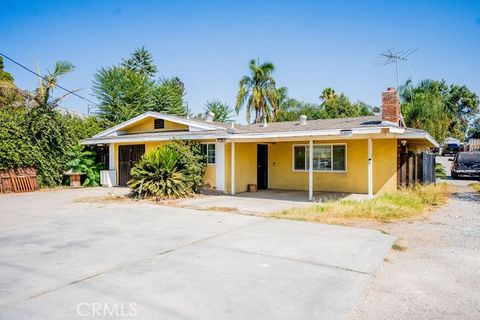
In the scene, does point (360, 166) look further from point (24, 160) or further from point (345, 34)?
point (24, 160)

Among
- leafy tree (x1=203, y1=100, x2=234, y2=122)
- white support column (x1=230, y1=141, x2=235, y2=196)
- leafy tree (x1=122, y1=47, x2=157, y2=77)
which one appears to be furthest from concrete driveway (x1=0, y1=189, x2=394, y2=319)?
leafy tree (x1=122, y1=47, x2=157, y2=77)

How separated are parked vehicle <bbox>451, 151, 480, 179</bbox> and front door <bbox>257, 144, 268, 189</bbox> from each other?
15.2 m

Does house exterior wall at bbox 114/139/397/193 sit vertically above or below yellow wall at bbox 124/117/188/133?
below

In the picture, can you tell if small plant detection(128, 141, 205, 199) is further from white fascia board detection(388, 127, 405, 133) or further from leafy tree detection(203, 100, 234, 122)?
leafy tree detection(203, 100, 234, 122)

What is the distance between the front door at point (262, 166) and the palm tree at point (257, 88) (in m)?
14.4

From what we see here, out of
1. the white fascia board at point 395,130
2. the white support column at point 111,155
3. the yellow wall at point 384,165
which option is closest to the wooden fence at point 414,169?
the yellow wall at point 384,165

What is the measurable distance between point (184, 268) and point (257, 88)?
26.8 meters

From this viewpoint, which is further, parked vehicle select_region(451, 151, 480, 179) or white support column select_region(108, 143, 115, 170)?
parked vehicle select_region(451, 151, 480, 179)

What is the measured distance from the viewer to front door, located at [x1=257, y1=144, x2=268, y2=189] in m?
15.7

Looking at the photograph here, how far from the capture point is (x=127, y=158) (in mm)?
17188

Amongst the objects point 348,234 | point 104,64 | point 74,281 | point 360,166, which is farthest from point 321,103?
point 74,281

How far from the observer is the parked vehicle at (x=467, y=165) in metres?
21.8

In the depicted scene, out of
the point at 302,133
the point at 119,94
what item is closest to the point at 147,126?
the point at 302,133

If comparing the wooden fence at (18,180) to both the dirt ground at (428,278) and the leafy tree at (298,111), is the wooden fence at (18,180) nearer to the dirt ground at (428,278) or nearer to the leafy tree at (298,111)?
the dirt ground at (428,278)
